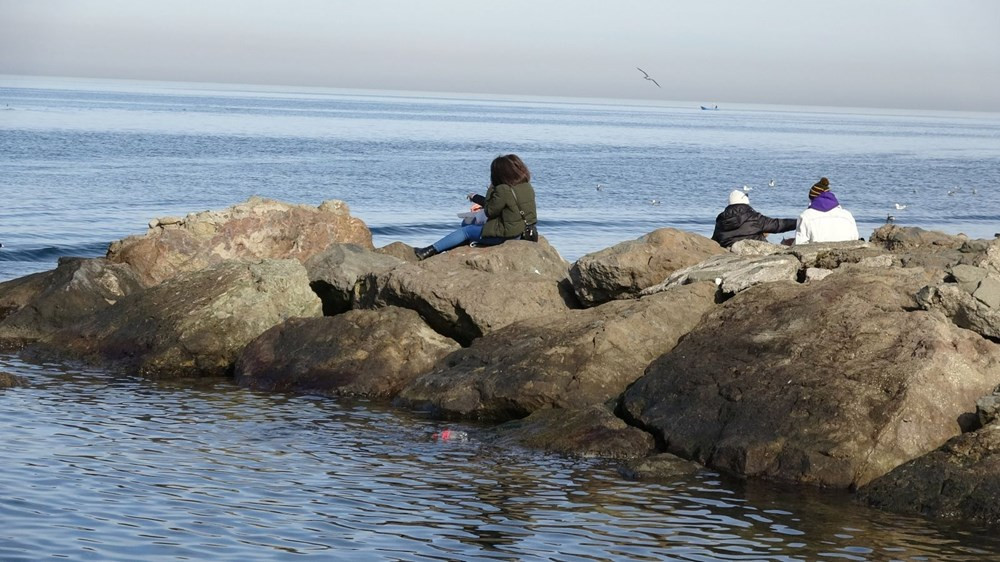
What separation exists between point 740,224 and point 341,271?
5.65m

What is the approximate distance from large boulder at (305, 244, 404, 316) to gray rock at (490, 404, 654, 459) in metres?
4.58

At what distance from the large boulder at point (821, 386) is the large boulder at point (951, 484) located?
267 millimetres

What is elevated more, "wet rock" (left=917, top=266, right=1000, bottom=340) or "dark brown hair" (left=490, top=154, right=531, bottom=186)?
"dark brown hair" (left=490, top=154, right=531, bottom=186)

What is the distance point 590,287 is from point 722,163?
61.6 metres

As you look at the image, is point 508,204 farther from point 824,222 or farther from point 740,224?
point 824,222

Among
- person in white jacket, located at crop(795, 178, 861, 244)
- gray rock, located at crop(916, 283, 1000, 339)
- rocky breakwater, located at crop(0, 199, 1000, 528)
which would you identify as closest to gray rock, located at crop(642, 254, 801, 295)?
rocky breakwater, located at crop(0, 199, 1000, 528)

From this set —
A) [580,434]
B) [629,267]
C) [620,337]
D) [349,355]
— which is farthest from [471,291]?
[580,434]

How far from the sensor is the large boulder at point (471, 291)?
14.8 m

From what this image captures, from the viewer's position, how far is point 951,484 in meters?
10.0

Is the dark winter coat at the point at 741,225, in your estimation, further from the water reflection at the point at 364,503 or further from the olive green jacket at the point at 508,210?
the water reflection at the point at 364,503

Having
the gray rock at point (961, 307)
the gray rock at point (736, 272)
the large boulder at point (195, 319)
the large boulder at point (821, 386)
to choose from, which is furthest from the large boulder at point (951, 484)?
the large boulder at point (195, 319)

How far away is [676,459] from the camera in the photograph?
11.1 meters

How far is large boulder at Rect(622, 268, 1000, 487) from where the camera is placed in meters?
10.7

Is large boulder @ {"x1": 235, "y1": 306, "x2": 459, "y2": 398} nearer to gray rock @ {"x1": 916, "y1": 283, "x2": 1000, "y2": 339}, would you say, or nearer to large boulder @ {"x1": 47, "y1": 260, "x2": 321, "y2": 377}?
large boulder @ {"x1": 47, "y1": 260, "x2": 321, "y2": 377}
